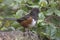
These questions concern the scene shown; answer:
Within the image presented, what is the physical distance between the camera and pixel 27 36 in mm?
2865

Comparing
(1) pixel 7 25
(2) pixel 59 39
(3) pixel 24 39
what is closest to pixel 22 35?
(3) pixel 24 39

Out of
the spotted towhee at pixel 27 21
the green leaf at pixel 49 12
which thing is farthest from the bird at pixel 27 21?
the green leaf at pixel 49 12

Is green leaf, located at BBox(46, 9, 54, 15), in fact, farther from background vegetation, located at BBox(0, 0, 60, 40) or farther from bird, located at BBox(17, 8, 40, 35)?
bird, located at BBox(17, 8, 40, 35)

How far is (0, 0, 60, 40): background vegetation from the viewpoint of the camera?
270 cm

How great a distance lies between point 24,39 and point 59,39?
1.61 feet

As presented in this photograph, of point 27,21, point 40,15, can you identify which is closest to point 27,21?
point 27,21

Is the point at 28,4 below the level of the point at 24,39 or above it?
above

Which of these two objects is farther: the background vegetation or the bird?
the bird

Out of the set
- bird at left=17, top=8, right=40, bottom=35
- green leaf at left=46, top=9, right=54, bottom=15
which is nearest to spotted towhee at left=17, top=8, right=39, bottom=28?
bird at left=17, top=8, right=40, bottom=35

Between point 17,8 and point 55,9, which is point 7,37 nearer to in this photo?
point 17,8

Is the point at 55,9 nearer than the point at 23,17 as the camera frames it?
Yes

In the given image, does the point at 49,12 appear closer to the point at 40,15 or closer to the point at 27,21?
the point at 40,15

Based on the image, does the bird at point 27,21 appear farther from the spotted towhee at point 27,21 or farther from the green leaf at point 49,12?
the green leaf at point 49,12

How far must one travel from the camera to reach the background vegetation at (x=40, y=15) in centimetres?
270
